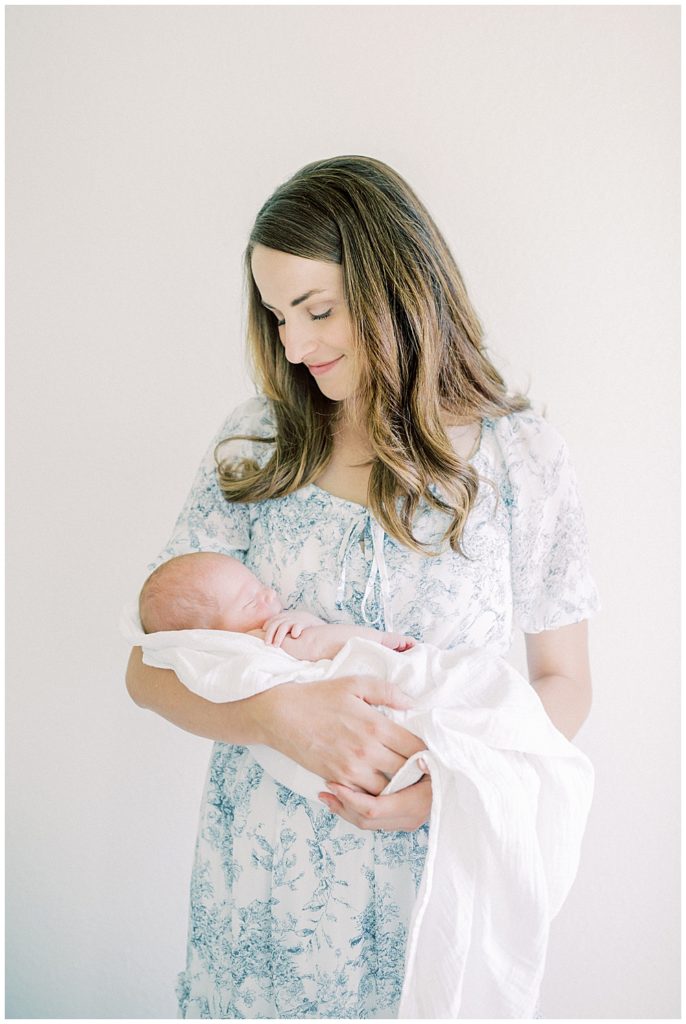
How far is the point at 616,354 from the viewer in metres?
1.74

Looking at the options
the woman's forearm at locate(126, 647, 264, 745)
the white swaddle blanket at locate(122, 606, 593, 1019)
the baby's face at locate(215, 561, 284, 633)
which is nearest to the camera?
the white swaddle blanket at locate(122, 606, 593, 1019)

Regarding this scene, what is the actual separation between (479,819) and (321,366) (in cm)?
75

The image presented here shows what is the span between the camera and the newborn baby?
1.25 m

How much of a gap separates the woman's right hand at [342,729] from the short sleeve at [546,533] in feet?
1.20

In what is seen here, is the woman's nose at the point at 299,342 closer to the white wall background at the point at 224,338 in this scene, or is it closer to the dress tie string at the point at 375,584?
the dress tie string at the point at 375,584

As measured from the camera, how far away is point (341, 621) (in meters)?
1.33

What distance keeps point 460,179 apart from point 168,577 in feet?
3.47

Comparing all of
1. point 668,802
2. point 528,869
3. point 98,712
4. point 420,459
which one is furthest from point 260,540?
point 668,802

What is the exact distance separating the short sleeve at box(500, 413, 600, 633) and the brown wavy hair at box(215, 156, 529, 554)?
80 millimetres

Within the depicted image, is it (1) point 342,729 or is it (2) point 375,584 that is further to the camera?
(2) point 375,584

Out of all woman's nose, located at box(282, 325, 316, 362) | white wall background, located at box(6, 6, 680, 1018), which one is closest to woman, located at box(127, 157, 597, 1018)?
woman's nose, located at box(282, 325, 316, 362)

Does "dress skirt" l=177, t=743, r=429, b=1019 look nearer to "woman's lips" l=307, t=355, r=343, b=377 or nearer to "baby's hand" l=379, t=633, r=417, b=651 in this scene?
"baby's hand" l=379, t=633, r=417, b=651

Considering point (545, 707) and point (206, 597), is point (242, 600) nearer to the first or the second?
point (206, 597)

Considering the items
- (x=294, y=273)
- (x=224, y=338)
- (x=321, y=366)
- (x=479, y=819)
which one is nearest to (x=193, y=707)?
(x=479, y=819)
